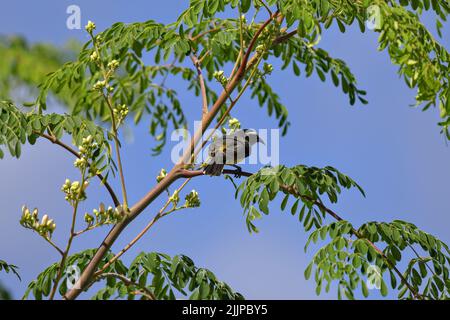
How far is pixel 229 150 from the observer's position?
4996 mm

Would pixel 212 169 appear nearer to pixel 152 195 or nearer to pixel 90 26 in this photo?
pixel 152 195

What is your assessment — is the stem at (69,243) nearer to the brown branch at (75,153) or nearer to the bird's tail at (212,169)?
the brown branch at (75,153)

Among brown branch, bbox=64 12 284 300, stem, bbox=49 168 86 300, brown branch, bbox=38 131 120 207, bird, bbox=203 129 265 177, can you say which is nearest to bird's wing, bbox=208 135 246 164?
bird, bbox=203 129 265 177

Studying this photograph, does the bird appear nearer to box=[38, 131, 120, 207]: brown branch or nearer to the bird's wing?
the bird's wing

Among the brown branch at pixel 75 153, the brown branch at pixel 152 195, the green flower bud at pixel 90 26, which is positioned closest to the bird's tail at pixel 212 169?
the brown branch at pixel 152 195

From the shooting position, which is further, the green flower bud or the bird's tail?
the green flower bud

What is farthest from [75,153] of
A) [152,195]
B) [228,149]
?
[228,149]

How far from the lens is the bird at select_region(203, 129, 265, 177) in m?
4.86

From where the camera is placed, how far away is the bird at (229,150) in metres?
4.86

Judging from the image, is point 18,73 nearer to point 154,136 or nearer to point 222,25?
point 222,25

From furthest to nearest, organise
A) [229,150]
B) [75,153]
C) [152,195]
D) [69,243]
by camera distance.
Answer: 1. [229,150]
2. [152,195]
3. [75,153]
4. [69,243]

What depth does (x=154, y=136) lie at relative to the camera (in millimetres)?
8570
